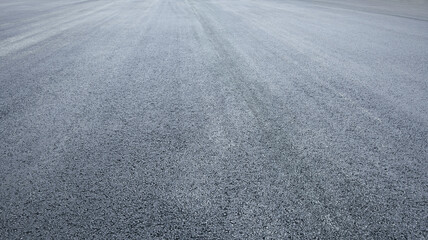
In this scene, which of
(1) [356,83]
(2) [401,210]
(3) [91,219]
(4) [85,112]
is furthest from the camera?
(1) [356,83]

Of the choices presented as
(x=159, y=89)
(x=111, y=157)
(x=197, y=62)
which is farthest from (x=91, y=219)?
(x=197, y=62)

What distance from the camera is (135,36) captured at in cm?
638

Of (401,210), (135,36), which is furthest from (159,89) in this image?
(135,36)

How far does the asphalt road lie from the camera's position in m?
1.54

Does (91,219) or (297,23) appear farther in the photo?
(297,23)

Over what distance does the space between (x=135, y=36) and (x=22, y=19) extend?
18.9 ft

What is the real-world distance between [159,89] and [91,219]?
6.95 feet

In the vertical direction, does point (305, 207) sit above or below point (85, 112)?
below

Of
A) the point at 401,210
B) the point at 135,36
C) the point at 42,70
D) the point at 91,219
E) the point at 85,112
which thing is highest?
the point at 135,36

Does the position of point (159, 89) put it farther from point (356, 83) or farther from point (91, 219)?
point (356, 83)

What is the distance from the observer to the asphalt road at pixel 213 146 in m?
1.54

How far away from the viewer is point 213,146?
88.0 inches

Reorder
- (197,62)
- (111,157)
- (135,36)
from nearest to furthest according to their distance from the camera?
(111,157) → (197,62) → (135,36)

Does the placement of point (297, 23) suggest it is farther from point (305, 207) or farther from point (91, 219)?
point (91, 219)
